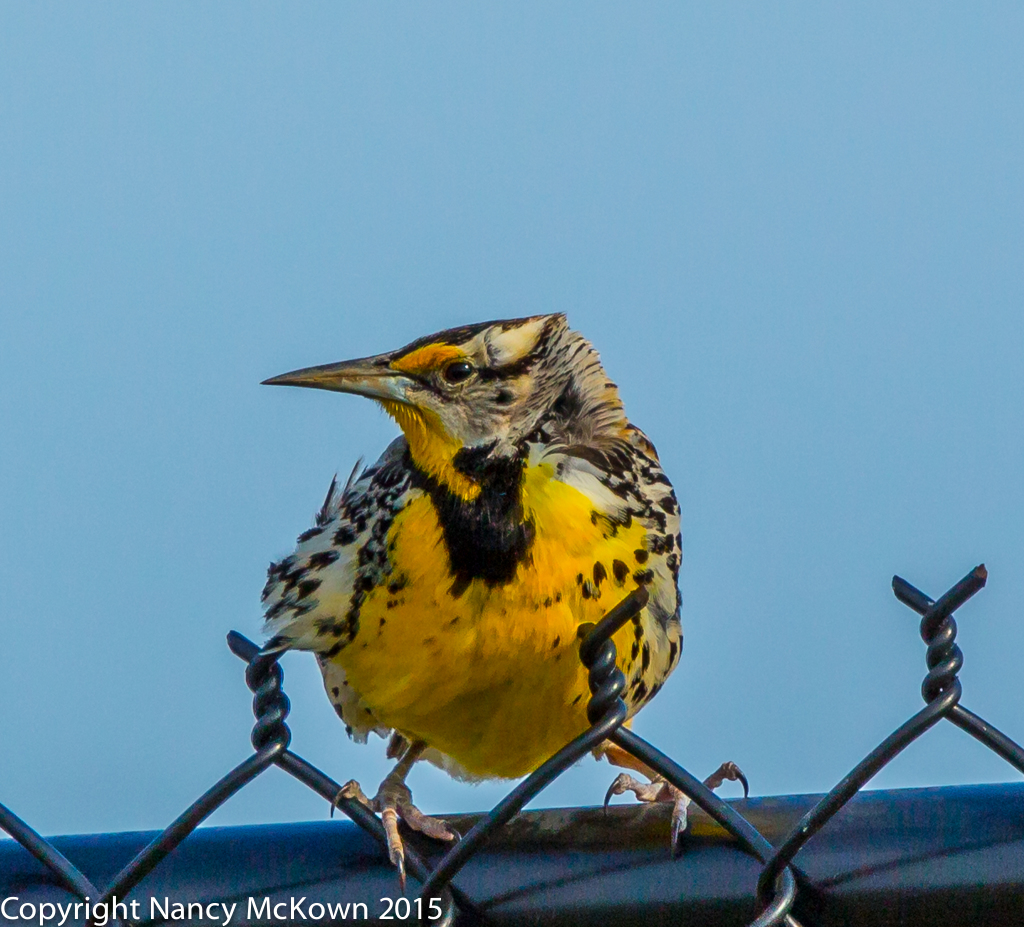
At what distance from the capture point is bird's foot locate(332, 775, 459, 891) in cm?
178

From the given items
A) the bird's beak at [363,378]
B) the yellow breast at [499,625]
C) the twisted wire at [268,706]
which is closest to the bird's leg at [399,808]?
the twisted wire at [268,706]

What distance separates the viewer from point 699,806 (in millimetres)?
1795

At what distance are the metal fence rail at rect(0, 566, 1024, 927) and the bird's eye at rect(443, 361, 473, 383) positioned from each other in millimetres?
1372

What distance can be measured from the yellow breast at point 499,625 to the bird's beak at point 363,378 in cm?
24

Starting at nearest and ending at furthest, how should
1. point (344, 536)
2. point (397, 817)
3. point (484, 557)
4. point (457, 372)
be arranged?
1. point (397, 817)
2. point (484, 557)
3. point (457, 372)
4. point (344, 536)

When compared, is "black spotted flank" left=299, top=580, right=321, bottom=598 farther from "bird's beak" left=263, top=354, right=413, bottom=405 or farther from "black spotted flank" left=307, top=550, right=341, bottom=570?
"bird's beak" left=263, top=354, right=413, bottom=405

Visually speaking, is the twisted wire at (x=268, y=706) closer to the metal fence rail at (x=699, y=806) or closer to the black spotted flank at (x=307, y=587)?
the metal fence rail at (x=699, y=806)

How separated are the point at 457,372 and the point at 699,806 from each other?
1518 mm

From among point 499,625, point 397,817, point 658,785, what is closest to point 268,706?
point 397,817

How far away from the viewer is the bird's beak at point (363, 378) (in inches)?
116

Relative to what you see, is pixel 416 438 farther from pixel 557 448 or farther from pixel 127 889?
pixel 127 889

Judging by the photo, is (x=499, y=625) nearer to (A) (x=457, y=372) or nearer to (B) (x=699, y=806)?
(A) (x=457, y=372)

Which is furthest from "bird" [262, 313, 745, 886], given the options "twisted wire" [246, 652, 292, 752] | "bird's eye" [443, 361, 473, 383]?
"twisted wire" [246, 652, 292, 752]

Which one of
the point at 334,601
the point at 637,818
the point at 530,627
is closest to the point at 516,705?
the point at 530,627
